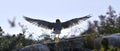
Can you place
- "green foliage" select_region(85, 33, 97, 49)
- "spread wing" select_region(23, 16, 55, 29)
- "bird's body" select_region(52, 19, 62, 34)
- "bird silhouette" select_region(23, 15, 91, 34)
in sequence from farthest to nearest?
"green foliage" select_region(85, 33, 97, 49), "spread wing" select_region(23, 16, 55, 29), "bird silhouette" select_region(23, 15, 91, 34), "bird's body" select_region(52, 19, 62, 34)

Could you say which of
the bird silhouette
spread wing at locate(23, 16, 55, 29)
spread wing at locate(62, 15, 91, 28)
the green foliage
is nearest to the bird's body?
the bird silhouette

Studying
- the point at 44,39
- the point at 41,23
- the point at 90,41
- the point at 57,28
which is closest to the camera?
the point at 57,28

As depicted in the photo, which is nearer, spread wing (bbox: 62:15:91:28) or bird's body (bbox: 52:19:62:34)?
bird's body (bbox: 52:19:62:34)

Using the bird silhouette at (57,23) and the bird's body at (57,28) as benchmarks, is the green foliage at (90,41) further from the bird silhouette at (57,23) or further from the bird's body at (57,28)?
the bird's body at (57,28)

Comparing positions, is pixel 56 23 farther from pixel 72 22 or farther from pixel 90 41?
pixel 90 41

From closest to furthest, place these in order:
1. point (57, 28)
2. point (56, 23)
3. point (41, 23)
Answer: point (57, 28) < point (56, 23) < point (41, 23)

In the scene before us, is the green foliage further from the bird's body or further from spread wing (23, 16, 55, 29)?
spread wing (23, 16, 55, 29)

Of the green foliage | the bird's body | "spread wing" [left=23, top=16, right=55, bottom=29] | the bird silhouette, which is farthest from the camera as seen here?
the green foliage

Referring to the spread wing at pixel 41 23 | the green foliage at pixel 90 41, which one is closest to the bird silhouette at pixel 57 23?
the spread wing at pixel 41 23

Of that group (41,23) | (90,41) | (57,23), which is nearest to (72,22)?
(57,23)

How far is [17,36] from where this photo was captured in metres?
35.5

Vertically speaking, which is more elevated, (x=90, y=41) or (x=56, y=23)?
(x=56, y=23)

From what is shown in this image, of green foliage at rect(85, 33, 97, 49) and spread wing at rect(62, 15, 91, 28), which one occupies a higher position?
spread wing at rect(62, 15, 91, 28)

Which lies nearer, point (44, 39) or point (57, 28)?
point (57, 28)
